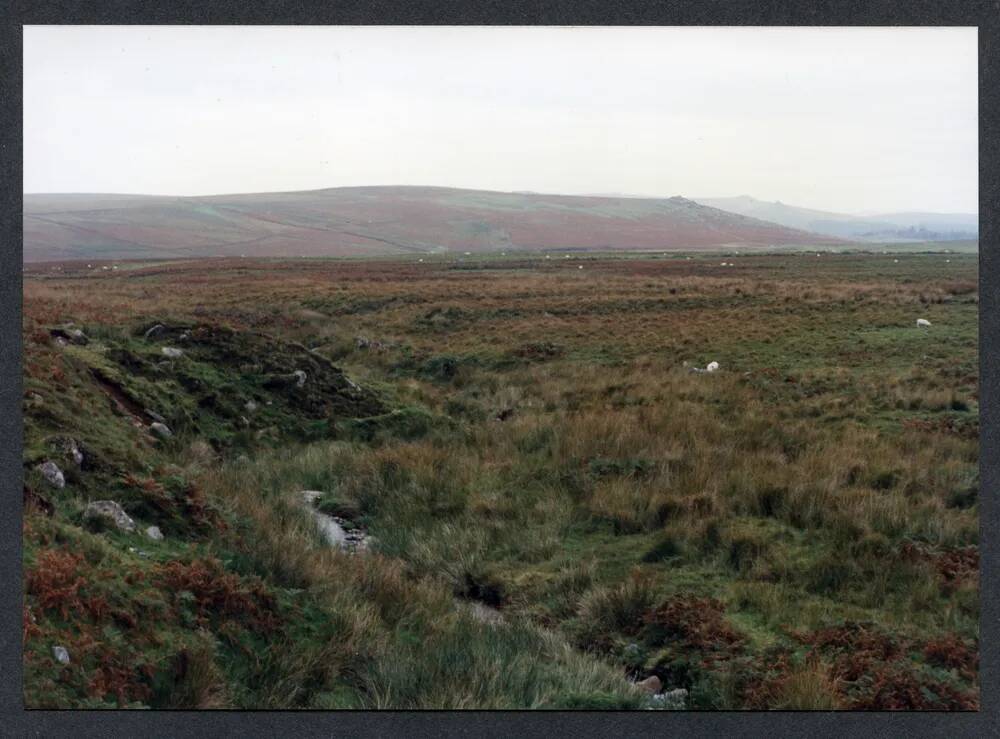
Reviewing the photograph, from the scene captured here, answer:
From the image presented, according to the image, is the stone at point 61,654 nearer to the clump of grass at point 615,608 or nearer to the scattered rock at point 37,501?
the scattered rock at point 37,501

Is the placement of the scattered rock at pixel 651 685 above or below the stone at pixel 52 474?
below

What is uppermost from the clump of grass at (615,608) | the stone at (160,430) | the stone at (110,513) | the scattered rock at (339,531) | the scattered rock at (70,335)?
the scattered rock at (70,335)

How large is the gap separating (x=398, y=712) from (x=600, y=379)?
1245cm

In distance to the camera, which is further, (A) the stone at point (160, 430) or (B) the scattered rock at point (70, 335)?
(B) the scattered rock at point (70, 335)

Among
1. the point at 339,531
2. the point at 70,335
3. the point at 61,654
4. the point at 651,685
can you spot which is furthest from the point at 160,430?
the point at 651,685

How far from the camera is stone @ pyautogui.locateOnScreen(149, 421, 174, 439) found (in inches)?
388

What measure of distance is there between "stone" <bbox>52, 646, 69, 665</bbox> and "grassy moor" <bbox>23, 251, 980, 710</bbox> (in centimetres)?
2

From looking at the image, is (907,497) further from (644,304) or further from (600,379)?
(644,304)

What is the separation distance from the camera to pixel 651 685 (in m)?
5.85

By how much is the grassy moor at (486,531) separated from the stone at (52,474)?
0.06 feet

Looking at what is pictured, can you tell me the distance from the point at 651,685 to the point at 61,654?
13.1 ft

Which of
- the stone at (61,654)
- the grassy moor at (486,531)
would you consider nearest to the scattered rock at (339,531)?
the grassy moor at (486,531)

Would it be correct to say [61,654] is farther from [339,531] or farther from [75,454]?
[339,531]

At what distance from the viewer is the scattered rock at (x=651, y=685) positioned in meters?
5.78
